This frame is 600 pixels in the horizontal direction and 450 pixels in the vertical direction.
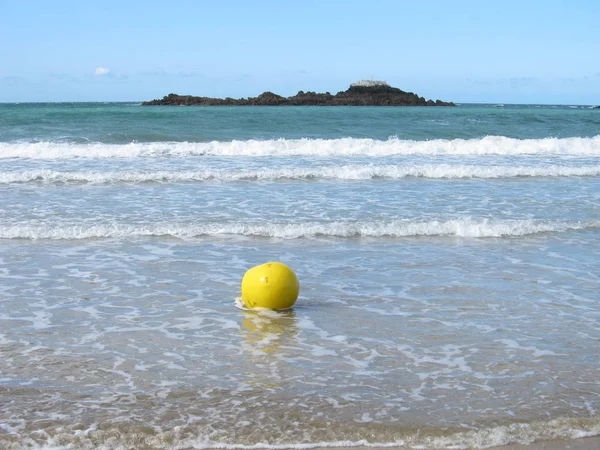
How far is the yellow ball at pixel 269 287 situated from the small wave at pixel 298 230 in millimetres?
3725

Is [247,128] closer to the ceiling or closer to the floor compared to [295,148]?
closer to the ceiling

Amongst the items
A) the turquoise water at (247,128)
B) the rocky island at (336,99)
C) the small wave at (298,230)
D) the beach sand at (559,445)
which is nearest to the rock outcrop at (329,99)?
the rocky island at (336,99)

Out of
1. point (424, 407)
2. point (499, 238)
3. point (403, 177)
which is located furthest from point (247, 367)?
point (403, 177)

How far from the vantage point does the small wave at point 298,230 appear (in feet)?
36.3

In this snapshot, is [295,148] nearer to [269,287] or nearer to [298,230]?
[298,230]

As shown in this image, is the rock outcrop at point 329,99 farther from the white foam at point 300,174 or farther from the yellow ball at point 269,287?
the yellow ball at point 269,287

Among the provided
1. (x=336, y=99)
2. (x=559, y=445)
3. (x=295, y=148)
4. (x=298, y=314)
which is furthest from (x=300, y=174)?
(x=336, y=99)

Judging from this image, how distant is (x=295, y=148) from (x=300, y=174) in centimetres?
768

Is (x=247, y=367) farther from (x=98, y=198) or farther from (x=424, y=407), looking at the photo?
(x=98, y=198)

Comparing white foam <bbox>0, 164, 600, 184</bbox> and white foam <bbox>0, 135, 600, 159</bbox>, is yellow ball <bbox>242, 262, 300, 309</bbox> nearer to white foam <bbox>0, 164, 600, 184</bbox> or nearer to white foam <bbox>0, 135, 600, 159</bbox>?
white foam <bbox>0, 164, 600, 184</bbox>

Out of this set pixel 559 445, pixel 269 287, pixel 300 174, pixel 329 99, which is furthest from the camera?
pixel 329 99

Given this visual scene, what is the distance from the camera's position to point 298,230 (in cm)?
1143

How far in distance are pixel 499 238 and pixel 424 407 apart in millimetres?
6758

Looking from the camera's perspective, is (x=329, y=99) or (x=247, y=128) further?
(x=329, y=99)
